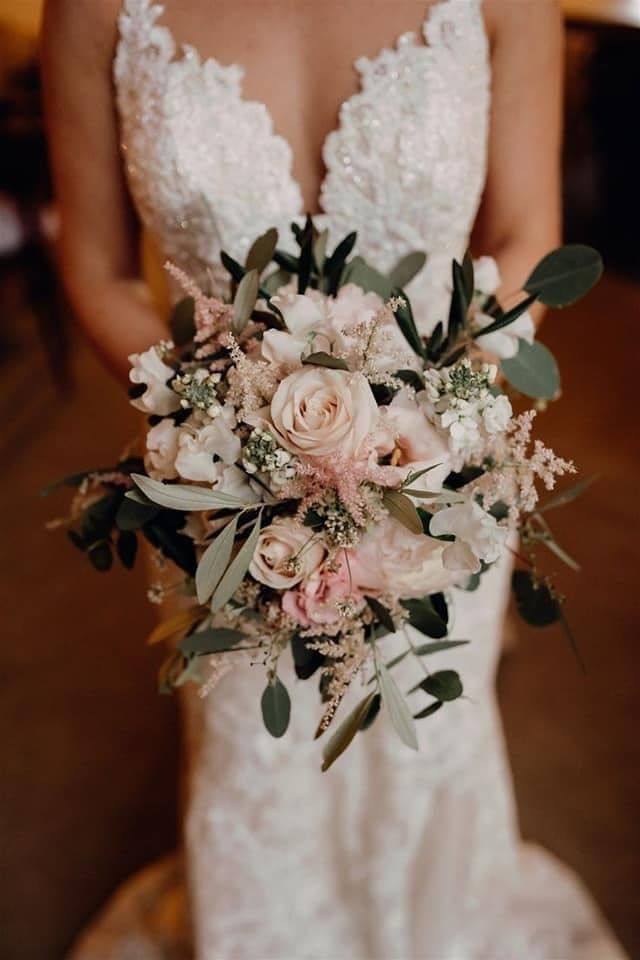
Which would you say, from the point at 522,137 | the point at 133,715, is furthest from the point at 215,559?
the point at 133,715

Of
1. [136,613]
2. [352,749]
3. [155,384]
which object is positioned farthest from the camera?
[136,613]

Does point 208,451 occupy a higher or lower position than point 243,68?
lower

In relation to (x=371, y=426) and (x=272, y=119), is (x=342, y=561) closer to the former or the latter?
(x=371, y=426)

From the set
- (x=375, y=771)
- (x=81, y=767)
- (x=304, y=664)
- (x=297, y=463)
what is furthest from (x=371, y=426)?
(x=81, y=767)

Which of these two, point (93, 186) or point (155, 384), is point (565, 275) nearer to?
point (155, 384)

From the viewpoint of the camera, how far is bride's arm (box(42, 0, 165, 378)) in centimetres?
115

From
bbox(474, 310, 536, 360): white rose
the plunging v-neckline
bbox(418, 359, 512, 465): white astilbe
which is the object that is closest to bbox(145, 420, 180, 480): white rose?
bbox(418, 359, 512, 465): white astilbe

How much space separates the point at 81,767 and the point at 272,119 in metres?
1.56

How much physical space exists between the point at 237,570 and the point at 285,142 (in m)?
0.60

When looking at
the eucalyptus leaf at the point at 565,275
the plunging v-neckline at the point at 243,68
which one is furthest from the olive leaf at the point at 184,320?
the eucalyptus leaf at the point at 565,275

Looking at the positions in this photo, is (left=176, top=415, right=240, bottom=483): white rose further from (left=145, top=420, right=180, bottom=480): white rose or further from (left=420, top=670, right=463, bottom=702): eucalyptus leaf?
(left=420, top=670, right=463, bottom=702): eucalyptus leaf

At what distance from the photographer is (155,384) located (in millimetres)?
913

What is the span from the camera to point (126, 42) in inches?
45.5

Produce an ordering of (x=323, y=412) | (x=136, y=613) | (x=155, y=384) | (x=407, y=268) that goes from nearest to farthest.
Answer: (x=323, y=412), (x=155, y=384), (x=407, y=268), (x=136, y=613)
